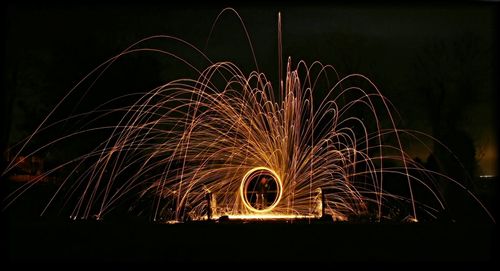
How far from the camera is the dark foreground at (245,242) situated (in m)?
10.8

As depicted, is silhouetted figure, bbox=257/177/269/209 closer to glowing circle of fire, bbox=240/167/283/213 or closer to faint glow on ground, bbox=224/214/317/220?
glowing circle of fire, bbox=240/167/283/213

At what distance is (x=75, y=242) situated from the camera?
12219 millimetres

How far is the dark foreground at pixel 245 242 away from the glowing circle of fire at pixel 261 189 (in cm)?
156

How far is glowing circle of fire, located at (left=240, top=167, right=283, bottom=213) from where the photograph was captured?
1572cm

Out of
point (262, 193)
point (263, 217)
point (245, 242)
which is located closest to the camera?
point (245, 242)

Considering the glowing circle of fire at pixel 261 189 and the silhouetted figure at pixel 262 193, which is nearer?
the glowing circle of fire at pixel 261 189

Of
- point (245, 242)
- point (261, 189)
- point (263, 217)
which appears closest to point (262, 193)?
point (261, 189)

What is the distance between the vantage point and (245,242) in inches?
480

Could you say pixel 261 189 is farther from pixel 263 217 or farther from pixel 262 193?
pixel 263 217

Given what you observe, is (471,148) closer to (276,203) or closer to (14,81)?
(276,203)

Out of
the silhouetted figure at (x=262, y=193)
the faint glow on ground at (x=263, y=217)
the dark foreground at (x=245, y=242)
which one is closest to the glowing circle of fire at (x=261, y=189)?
the silhouetted figure at (x=262, y=193)

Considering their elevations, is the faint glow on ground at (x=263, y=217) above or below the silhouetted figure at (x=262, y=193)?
below

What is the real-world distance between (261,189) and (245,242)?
4.70 meters

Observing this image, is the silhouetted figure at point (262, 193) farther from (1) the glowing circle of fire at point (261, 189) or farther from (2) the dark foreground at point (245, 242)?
(2) the dark foreground at point (245, 242)
